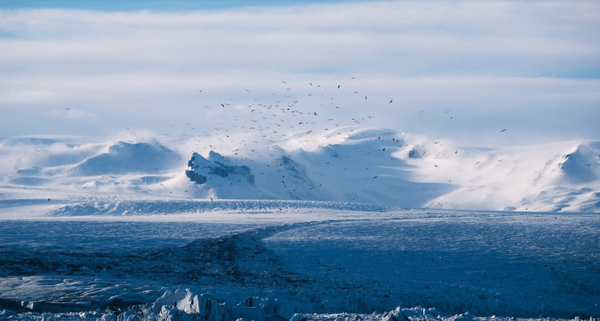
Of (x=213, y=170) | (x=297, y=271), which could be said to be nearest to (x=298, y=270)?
(x=297, y=271)

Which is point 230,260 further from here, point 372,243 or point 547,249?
point 547,249

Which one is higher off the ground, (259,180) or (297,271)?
(259,180)

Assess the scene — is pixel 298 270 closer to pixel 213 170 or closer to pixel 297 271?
pixel 297 271

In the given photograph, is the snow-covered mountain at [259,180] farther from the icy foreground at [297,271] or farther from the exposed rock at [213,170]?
the icy foreground at [297,271]

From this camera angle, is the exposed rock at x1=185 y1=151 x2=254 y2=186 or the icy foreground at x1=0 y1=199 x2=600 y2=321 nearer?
the icy foreground at x1=0 y1=199 x2=600 y2=321

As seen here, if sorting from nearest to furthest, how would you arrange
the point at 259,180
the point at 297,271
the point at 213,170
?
the point at 297,271, the point at 213,170, the point at 259,180

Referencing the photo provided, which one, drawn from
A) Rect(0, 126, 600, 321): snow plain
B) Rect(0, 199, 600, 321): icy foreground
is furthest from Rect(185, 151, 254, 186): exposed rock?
Rect(0, 199, 600, 321): icy foreground

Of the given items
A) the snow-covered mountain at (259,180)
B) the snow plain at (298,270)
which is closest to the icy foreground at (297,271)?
the snow plain at (298,270)

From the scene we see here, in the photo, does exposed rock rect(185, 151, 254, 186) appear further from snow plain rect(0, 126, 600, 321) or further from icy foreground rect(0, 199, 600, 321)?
icy foreground rect(0, 199, 600, 321)
